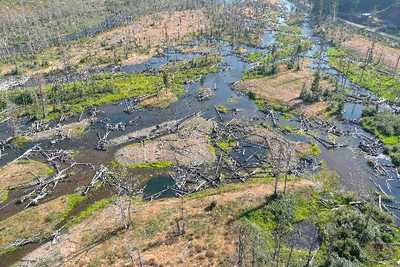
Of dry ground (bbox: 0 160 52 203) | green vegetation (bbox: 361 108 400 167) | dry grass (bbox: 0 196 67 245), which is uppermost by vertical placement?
dry ground (bbox: 0 160 52 203)

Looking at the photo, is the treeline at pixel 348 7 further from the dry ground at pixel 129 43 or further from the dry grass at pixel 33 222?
the dry grass at pixel 33 222

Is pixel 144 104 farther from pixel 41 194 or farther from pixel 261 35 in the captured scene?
pixel 261 35

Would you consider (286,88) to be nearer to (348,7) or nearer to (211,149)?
(211,149)

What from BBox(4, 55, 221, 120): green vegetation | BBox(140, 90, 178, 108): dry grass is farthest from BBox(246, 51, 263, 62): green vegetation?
BBox(140, 90, 178, 108): dry grass

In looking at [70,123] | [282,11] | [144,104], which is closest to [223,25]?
[282,11]

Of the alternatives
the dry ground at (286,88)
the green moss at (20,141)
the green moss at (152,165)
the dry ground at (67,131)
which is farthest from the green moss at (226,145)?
the green moss at (20,141)

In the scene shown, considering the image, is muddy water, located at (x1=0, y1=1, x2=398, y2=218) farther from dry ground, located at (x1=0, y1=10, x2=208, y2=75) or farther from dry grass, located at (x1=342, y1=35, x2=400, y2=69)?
dry grass, located at (x1=342, y1=35, x2=400, y2=69)

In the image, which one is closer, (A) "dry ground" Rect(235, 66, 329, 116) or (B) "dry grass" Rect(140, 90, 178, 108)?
(A) "dry ground" Rect(235, 66, 329, 116)
